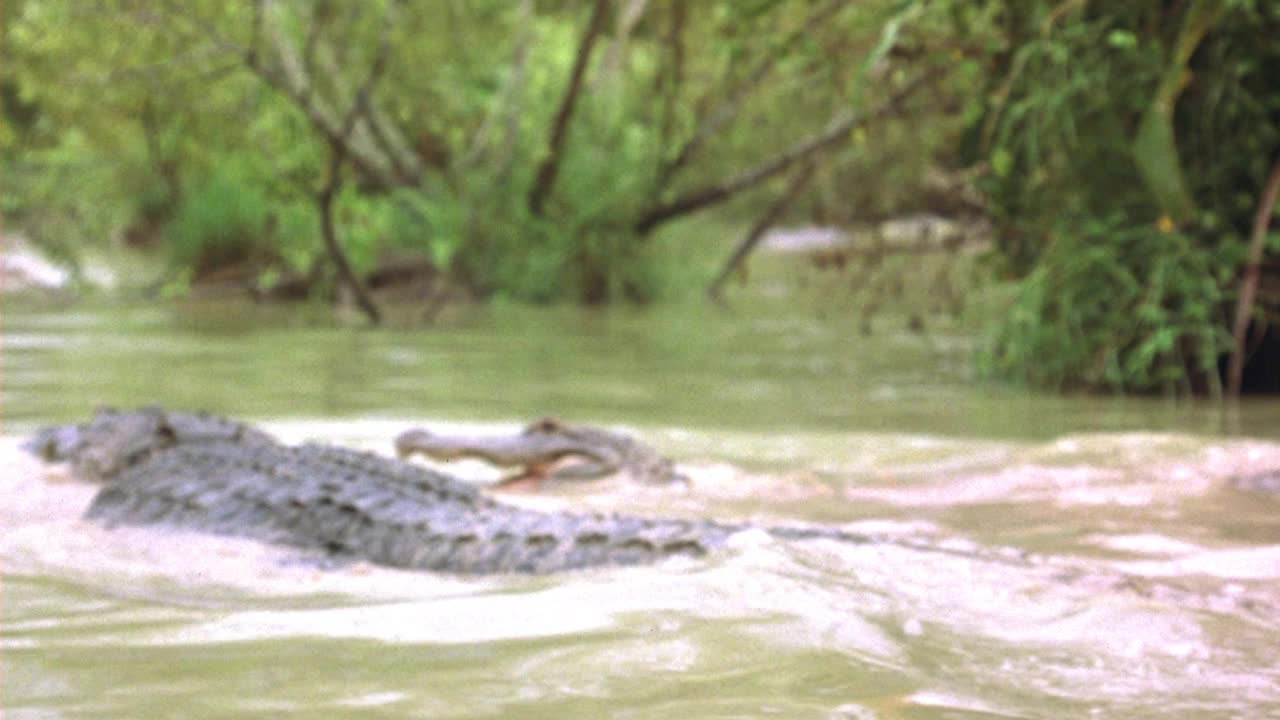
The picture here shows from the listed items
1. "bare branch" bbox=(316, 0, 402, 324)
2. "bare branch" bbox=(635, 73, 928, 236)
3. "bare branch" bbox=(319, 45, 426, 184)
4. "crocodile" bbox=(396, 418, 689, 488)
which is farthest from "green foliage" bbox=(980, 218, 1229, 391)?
"bare branch" bbox=(319, 45, 426, 184)

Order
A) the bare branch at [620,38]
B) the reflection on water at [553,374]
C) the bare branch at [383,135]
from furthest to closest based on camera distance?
1. the bare branch at [383,135]
2. the bare branch at [620,38]
3. the reflection on water at [553,374]

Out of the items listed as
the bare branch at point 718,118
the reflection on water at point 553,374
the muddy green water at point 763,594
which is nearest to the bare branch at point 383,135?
the reflection on water at point 553,374

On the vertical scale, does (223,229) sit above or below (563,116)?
below

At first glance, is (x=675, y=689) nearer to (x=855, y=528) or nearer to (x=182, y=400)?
(x=855, y=528)

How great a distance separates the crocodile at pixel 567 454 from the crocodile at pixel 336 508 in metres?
0.69

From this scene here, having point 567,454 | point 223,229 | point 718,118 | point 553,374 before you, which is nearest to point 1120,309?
point 553,374

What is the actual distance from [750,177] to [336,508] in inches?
379

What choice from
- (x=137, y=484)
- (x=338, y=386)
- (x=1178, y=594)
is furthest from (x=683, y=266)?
(x=1178, y=594)

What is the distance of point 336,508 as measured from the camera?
4.62 meters

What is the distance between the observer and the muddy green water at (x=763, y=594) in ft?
9.41

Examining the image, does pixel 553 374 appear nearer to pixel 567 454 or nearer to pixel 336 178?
pixel 336 178

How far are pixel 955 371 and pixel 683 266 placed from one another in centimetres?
606

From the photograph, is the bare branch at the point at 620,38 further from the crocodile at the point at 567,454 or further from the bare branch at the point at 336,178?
the crocodile at the point at 567,454

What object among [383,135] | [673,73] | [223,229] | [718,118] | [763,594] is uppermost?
[673,73]
